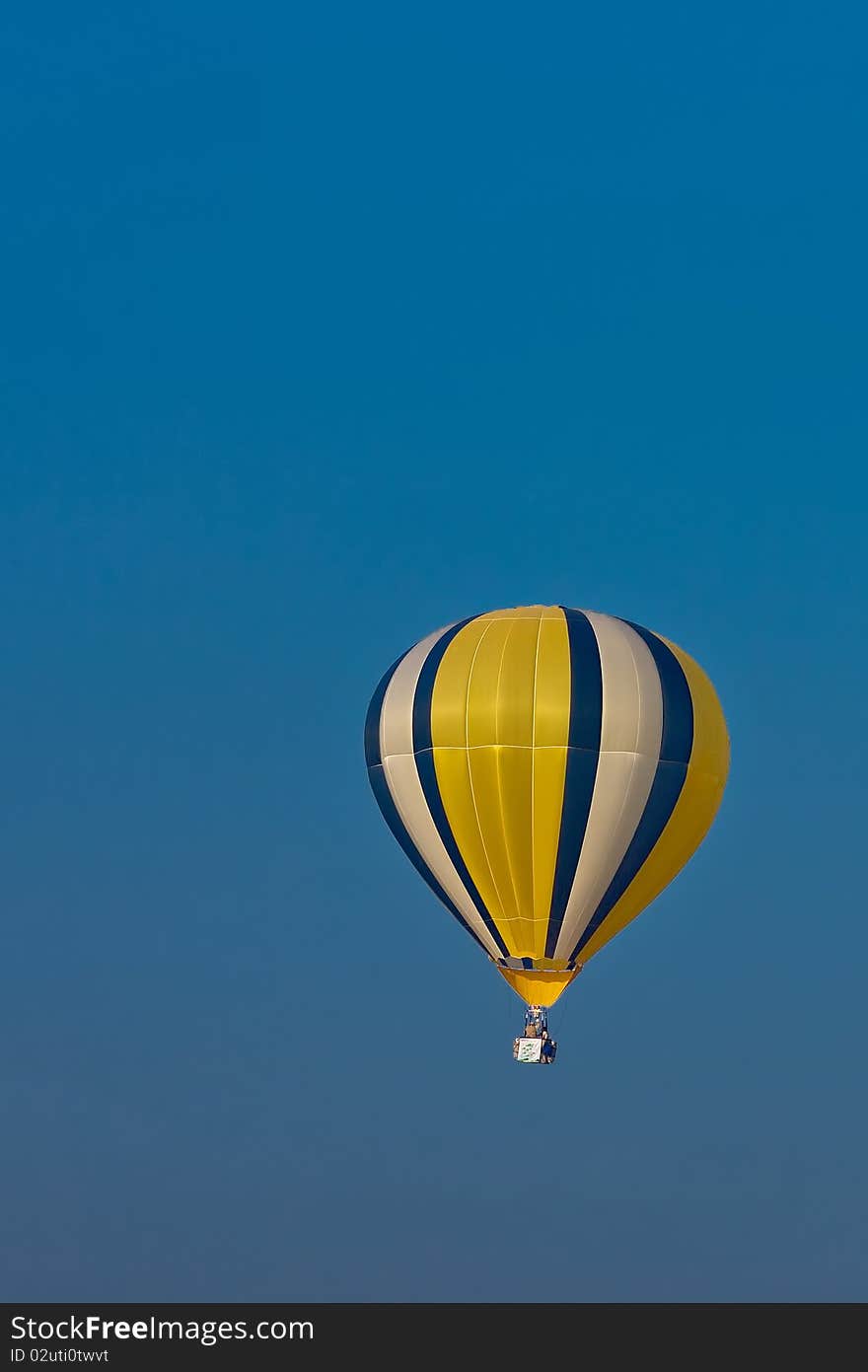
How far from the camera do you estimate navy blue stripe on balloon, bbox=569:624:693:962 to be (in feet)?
252

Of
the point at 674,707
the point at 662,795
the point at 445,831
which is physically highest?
the point at 674,707

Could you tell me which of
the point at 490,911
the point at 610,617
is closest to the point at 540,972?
the point at 490,911

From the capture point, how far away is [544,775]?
7594 cm

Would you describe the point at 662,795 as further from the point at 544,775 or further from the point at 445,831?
the point at 445,831

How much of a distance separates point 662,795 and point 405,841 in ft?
15.6

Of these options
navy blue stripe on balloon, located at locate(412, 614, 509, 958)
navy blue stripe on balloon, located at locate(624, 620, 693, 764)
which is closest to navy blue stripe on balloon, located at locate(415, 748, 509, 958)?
navy blue stripe on balloon, located at locate(412, 614, 509, 958)

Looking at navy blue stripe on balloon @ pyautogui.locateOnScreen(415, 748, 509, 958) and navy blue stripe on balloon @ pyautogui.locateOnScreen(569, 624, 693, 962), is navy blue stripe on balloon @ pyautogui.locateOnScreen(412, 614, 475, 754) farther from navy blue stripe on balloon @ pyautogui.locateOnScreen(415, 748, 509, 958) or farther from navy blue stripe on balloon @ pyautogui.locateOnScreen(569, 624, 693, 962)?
navy blue stripe on balloon @ pyautogui.locateOnScreen(569, 624, 693, 962)

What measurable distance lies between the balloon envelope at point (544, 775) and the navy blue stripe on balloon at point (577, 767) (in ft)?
0.08

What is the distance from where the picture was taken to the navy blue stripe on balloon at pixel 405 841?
7750cm

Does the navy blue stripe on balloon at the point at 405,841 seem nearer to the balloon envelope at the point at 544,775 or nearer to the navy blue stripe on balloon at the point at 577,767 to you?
the balloon envelope at the point at 544,775

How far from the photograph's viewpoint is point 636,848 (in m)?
76.8

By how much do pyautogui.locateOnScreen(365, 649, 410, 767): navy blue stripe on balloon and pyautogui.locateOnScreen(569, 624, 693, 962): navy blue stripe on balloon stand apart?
190 inches

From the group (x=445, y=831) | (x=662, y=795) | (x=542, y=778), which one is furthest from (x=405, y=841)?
(x=662, y=795)

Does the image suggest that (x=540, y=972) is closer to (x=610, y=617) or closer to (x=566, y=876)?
(x=566, y=876)
